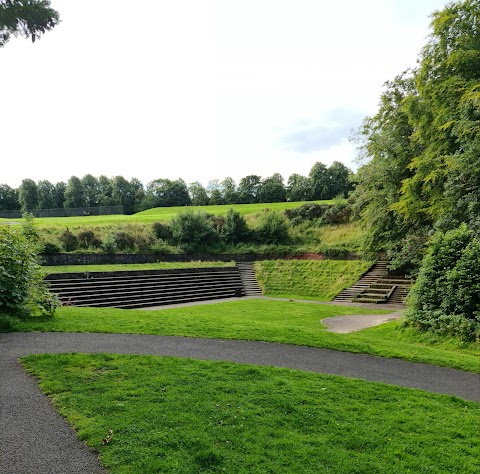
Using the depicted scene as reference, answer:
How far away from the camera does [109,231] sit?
2850cm

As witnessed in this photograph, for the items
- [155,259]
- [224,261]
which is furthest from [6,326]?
[224,261]

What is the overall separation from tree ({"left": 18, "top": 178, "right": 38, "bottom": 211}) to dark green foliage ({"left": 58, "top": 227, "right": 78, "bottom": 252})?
149 ft

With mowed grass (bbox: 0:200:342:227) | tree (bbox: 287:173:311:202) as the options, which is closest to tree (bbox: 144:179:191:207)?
mowed grass (bbox: 0:200:342:227)

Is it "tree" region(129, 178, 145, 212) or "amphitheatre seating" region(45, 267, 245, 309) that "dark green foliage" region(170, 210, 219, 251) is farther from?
"tree" region(129, 178, 145, 212)

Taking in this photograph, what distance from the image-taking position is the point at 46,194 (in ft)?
231

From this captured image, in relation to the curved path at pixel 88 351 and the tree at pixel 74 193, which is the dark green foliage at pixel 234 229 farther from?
the tree at pixel 74 193

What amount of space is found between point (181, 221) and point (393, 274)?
1691 centimetres

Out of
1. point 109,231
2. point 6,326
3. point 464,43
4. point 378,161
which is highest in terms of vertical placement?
point 464,43

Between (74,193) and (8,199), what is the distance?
10579mm

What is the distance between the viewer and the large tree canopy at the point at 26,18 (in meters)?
4.65

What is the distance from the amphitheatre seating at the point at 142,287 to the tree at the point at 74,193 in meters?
52.7

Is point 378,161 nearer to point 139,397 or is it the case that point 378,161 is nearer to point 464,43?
point 464,43

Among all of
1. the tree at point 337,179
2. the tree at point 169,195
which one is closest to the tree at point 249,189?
the tree at point 169,195

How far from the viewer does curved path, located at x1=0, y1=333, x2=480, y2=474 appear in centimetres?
316
